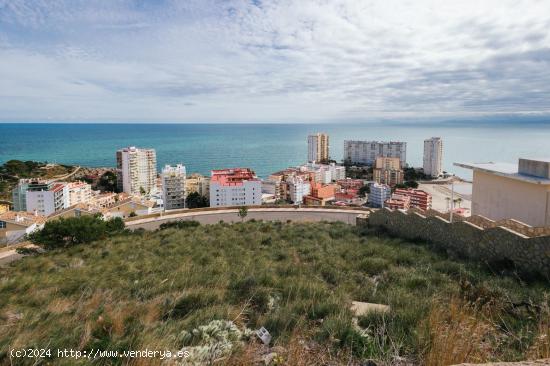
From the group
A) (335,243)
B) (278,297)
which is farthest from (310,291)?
(335,243)

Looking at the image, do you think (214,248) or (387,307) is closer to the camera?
(387,307)

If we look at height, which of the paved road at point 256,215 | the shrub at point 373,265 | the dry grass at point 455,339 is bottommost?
the paved road at point 256,215

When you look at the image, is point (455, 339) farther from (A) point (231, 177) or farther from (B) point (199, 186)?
(B) point (199, 186)

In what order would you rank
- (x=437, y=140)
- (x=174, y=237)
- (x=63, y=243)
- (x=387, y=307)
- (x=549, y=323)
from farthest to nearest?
1. (x=437, y=140)
2. (x=63, y=243)
3. (x=174, y=237)
4. (x=387, y=307)
5. (x=549, y=323)

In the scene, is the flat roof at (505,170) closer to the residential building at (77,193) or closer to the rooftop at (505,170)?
the rooftop at (505,170)

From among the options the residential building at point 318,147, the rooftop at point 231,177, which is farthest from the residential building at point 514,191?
the residential building at point 318,147

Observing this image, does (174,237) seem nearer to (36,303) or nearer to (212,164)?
(36,303)

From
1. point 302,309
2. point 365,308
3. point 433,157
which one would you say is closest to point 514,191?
point 365,308
